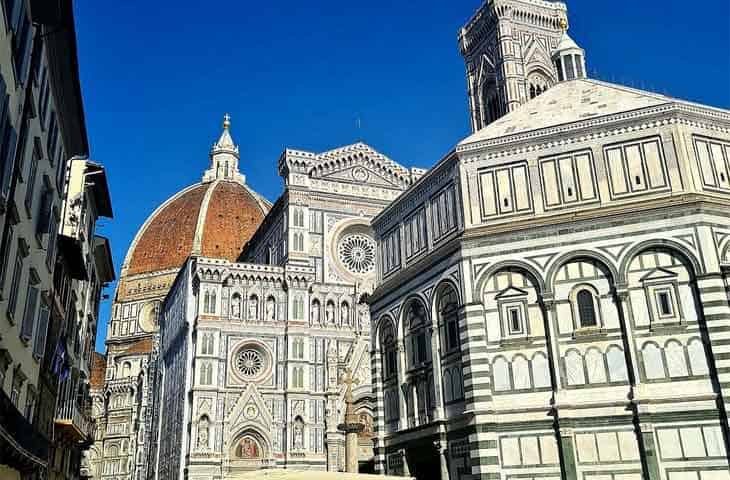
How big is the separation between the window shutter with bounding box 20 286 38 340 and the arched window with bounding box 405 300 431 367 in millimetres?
11623

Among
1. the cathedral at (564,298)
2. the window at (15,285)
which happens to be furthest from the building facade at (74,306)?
the cathedral at (564,298)

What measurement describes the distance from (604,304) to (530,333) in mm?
2188

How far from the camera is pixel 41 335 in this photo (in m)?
20.1

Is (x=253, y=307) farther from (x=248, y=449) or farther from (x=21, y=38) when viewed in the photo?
(x=21, y=38)

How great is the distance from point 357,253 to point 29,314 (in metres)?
34.0

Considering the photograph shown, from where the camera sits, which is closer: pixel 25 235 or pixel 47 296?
pixel 25 235

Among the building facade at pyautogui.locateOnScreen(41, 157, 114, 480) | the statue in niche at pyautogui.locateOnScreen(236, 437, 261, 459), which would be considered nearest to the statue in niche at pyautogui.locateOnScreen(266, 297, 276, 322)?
the statue in niche at pyautogui.locateOnScreen(236, 437, 261, 459)

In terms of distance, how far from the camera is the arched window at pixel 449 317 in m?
21.5

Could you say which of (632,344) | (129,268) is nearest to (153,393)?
(129,268)

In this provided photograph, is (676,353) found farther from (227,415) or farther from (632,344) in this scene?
(227,415)

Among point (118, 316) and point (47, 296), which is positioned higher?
point (118, 316)

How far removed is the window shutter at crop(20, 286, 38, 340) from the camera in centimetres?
1770

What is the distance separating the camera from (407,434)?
75.8ft

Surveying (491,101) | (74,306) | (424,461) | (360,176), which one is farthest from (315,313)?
(424,461)
